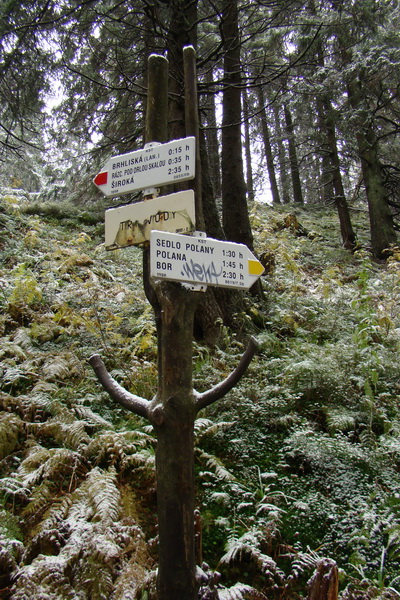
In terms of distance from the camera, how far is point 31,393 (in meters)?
4.34

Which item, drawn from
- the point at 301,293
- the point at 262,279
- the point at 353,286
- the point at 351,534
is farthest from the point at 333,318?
the point at 351,534

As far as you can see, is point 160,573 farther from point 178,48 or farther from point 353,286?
point 353,286

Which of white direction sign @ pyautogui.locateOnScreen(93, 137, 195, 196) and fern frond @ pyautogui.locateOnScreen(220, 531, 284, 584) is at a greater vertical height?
white direction sign @ pyautogui.locateOnScreen(93, 137, 195, 196)

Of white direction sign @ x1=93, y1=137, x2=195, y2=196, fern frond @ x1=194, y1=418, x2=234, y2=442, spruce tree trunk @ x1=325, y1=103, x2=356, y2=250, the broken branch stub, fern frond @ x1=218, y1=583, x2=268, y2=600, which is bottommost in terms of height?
fern frond @ x1=218, y1=583, x2=268, y2=600

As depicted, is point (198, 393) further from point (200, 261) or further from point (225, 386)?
point (200, 261)

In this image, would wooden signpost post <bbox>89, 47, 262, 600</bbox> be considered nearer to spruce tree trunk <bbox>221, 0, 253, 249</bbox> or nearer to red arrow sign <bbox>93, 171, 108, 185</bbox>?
red arrow sign <bbox>93, 171, 108, 185</bbox>

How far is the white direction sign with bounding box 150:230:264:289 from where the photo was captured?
2053 mm

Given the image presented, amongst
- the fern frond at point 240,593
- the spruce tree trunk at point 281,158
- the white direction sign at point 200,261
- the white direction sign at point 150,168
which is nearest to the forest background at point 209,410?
the fern frond at point 240,593

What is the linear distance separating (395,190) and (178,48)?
409 inches

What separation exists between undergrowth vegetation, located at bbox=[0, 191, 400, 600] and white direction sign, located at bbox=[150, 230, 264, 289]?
1806mm

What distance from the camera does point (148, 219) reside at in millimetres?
2271

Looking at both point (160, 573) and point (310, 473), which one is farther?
point (310, 473)

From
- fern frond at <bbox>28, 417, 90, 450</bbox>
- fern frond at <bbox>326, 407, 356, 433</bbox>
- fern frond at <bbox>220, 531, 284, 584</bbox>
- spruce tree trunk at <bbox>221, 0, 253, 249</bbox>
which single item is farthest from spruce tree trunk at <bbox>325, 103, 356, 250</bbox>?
fern frond at <bbox>220, 531, 284, 584</bbox>

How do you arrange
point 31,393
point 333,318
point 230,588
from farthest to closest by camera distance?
point 333,318 → point 31,393 → point 230,588
